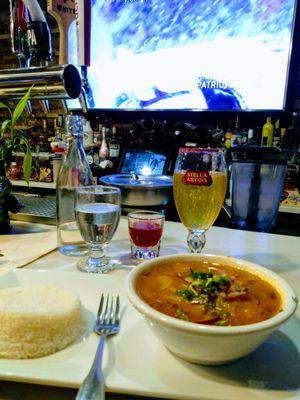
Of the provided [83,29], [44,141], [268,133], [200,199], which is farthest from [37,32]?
[44,141]

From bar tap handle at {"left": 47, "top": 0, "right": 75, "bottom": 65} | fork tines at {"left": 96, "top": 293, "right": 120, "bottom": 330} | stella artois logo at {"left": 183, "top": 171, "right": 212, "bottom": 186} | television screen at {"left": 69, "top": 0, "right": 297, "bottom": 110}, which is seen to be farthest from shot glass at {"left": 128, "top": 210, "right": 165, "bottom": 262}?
television screen at {"left": 69, "top": 0, "right": 297, "bottom": 110}

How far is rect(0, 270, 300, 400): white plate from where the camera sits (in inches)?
15.2

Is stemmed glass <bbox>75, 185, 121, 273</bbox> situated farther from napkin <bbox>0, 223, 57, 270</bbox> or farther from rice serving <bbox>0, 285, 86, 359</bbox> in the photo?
rice serving <bbox>0, 285, 86, 359</bbox>

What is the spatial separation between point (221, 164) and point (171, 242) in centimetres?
31

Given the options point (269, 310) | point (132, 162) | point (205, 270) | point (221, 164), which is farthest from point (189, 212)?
point (132, 162)

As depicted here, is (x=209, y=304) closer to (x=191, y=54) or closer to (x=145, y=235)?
(x=145, y=235)

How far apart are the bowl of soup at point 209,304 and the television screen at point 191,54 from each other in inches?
86.6

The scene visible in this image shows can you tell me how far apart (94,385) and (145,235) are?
458mm

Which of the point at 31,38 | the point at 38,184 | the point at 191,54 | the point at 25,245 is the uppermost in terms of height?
the point at 191,54

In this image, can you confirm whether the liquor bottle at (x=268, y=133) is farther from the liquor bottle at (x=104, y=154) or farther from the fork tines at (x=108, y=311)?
the fork tines at (x=108, y=311)

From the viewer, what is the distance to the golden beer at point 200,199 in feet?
2.51

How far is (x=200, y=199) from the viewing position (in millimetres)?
775

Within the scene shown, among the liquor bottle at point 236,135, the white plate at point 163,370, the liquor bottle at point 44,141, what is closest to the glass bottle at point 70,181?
the white plate at point 163,370

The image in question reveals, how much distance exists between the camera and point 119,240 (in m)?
0.98
